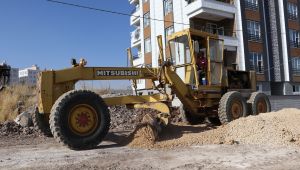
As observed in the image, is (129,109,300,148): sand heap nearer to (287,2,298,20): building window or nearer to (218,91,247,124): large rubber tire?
(218,91,247,124): large rubber tire

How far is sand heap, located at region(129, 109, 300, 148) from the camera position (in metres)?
10.5

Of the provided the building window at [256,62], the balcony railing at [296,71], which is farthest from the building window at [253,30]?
the balcony railing at [296,71]

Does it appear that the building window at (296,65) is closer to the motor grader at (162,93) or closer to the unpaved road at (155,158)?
the motor grader at (162,93)

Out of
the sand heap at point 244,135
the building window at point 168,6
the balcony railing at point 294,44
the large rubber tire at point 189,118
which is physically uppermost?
the building window at point 168,6

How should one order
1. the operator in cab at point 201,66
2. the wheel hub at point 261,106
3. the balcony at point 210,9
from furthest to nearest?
the balcony at point 210,9
the wheel hub at point 261,106
the operator in cab at point 201,66

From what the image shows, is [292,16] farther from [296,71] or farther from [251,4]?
[251,4]

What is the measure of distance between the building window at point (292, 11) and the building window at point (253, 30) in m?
6.20

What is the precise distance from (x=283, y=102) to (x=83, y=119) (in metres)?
22.8

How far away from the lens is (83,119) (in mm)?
10164

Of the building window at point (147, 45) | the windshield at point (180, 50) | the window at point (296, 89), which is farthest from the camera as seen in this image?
the building window at point (147, 45)

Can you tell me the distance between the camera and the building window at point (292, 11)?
41812 mm

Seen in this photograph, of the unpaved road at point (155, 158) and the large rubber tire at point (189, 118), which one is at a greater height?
the large rubber tire at point (189, 118)

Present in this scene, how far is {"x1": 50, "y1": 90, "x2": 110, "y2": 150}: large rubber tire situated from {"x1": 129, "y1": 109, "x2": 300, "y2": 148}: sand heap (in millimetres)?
1052

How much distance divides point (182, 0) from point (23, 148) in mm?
26881
